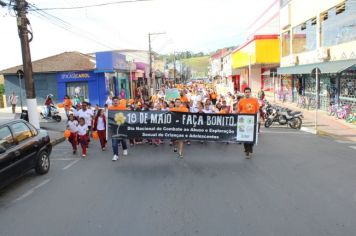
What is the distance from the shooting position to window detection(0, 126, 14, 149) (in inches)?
279

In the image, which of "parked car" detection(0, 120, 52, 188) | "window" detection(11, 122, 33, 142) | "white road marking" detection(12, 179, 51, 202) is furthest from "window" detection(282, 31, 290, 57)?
"white road marking" detection(12, 179, 51, 202)

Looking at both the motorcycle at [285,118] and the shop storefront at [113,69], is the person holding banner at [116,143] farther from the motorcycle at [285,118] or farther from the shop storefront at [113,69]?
the shop storefront at [113,69]

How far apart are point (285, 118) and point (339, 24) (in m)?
7.02

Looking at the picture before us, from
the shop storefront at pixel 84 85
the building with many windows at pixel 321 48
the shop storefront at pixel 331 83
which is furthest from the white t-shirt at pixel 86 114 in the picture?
the shop storefront at pixel 84 85

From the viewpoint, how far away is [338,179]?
7.72 meters

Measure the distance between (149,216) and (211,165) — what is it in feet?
11.9

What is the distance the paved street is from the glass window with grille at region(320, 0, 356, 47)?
10.3m

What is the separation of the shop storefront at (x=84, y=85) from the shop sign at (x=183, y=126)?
71.4ft

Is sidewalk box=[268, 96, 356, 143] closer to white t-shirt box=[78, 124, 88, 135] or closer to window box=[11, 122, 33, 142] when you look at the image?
white t-shirt box=[78, 124, 88, 135]

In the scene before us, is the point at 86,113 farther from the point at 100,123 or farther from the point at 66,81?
the point at 66,81

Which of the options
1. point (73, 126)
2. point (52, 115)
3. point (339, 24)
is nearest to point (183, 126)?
point (73, 126)

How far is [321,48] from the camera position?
877 inches

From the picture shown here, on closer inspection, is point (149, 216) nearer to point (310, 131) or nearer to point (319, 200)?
point (319, 200)

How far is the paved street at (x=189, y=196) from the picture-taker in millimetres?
5336
